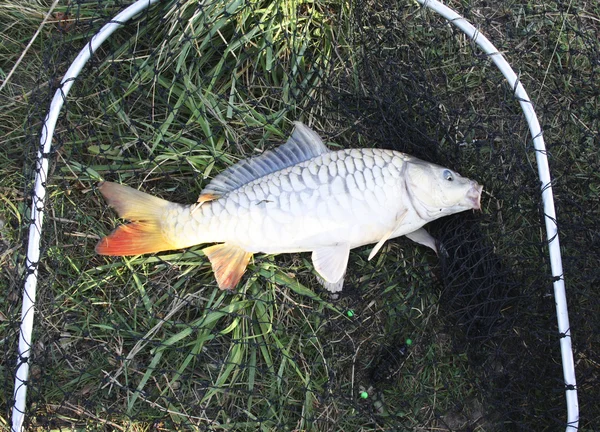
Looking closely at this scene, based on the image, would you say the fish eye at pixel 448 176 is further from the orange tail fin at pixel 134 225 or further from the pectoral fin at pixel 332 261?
the orange tail fin at pixel 134 225

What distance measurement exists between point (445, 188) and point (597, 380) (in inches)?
35.1

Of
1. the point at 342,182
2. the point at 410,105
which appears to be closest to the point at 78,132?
the point at 342,182

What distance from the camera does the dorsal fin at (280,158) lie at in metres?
2.04

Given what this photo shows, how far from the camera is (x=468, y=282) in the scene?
2.06 metres

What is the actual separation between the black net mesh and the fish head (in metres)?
0.17

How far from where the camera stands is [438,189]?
6.46 ft

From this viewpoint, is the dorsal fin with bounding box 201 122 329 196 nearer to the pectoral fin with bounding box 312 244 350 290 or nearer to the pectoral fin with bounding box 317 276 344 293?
the pectoral fin with bounding box 312 244 350 290

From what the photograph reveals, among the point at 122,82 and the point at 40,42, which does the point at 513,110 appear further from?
the point at 40,42

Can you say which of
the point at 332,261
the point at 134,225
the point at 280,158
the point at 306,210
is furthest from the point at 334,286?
the point at 134,225

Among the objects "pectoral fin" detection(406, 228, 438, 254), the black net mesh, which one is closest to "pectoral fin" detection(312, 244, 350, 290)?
the black net mesh

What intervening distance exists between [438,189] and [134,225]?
1.05m

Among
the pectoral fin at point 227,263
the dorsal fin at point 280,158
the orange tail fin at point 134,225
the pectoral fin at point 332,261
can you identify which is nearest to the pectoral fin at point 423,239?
the pectoral fin at point 332,261

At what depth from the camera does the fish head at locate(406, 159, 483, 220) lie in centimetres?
197

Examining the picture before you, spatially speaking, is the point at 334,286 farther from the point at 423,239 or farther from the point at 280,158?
the point at 280,158
